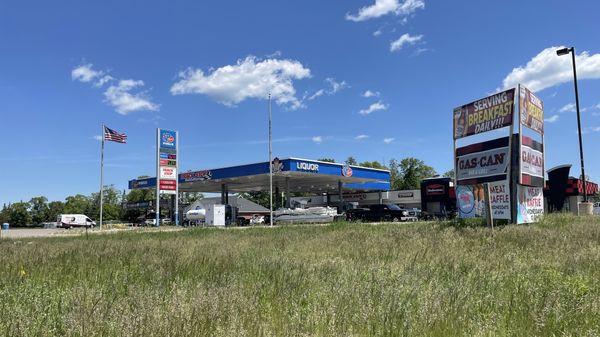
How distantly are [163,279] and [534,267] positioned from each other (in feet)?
20.2

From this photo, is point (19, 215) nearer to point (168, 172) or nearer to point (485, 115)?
point (168, 172)

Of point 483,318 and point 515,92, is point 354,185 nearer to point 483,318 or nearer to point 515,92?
point 515,92

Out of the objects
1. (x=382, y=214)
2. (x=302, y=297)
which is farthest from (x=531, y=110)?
(x=382, y=214)

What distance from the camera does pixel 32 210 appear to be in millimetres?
118562

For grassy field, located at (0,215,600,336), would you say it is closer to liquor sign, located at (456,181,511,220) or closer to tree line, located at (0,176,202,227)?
liquor sign, located at (456,181,511,220)

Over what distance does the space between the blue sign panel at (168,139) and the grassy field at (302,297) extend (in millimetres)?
35919

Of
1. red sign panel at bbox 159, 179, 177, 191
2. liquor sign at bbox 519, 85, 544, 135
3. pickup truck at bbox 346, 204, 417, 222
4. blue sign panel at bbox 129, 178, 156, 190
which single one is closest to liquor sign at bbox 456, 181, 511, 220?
liquor sign at bbox 519, 85, 544, 135

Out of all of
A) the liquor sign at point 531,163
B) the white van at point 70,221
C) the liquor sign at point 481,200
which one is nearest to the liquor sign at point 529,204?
the liquor sign at point 531,163

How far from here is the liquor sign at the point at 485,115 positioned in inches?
724

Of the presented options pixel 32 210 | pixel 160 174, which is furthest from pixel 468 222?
pixel 32 210

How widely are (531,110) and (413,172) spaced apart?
9327 cm

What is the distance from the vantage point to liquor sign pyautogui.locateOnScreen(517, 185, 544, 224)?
712 inches

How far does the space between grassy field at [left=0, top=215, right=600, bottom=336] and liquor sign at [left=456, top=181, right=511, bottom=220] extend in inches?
353

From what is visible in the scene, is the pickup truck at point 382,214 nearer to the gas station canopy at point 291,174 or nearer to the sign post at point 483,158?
the gas station canopy at point 291,174
